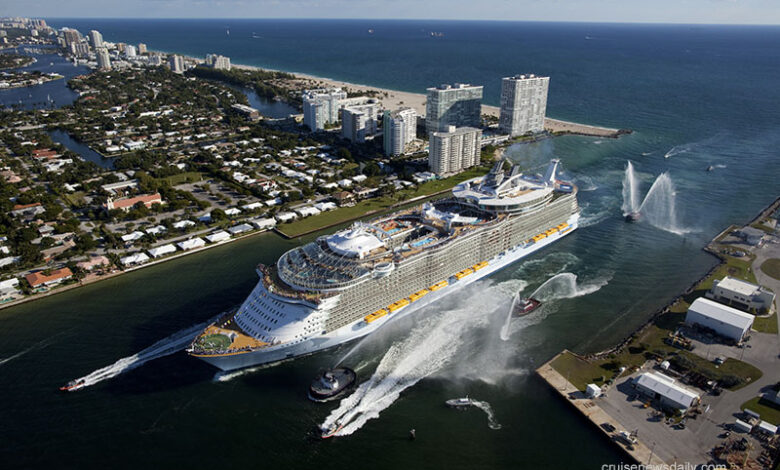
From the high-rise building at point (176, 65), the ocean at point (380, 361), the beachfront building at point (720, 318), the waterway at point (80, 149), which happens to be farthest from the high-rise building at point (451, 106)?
the high-rise building at point (176, 65)

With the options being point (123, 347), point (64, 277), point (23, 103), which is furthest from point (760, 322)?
point (23, 103)

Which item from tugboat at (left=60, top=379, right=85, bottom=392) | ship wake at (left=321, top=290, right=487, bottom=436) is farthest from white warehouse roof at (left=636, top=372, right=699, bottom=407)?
tugboat at (left=60, top=379, right=85, bottom=392)

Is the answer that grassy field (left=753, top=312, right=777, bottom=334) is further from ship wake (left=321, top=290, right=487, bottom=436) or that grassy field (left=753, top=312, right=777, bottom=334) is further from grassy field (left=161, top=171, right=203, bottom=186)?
grassy field (left=161, top=171, right=203, bottom=186)

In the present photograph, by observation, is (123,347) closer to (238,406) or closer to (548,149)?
(238,406)

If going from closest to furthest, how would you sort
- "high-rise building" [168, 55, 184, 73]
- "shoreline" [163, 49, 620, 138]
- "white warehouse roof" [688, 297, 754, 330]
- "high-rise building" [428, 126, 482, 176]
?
"white warehouse roof" [688, 297, 754, 330], "high-rise building" [428, 126, 482, 176], "shoreline" [163, 49, 620, 138], "high-rise building" [168, 55, 184, 73]

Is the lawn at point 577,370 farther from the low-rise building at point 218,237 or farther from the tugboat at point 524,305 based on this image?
the low-rise building at point 218,237
